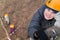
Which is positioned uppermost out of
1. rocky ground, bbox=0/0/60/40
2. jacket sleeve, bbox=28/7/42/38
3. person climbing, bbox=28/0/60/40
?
person climbing, bbox=28/0/60/40

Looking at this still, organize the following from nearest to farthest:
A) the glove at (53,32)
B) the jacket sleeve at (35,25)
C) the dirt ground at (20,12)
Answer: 1. the glove at (53,32)
2. the jacket sleeve at (35,25)
3. the dirt ground at (20,12)

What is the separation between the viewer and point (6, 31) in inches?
143

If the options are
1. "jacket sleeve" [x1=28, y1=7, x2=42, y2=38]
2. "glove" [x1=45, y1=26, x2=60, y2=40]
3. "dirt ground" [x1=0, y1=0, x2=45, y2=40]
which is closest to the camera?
"glove" [x1=45, y1=26, x2=60, y2=40]

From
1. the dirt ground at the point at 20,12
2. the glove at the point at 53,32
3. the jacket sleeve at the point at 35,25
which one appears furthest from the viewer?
the dirt ground at the point at 20,12

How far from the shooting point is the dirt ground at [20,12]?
11.9 ft

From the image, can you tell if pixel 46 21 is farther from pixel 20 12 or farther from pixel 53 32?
pixel 20 12

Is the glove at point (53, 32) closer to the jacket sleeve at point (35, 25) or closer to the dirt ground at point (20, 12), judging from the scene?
the jacket sleeve at point (35, 25)

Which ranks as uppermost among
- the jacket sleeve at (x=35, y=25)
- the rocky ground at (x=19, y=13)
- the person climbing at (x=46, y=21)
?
the person climbing at (x=46, y=21)

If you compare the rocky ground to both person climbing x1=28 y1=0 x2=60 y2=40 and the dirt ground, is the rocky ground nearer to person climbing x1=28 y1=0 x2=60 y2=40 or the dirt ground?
the dirt ground

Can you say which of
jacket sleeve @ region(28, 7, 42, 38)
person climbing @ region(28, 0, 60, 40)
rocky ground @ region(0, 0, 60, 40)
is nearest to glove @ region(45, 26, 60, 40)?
person climbing @ region(28, 0, 60, 40)

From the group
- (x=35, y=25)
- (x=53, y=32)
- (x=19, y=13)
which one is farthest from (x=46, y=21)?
(x=19, y=13)

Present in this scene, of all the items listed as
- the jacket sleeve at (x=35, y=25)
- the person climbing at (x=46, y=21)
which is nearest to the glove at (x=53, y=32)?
the person climbing at (x=46, y=21)

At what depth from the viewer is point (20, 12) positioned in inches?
156

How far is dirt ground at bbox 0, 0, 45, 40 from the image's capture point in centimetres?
362
